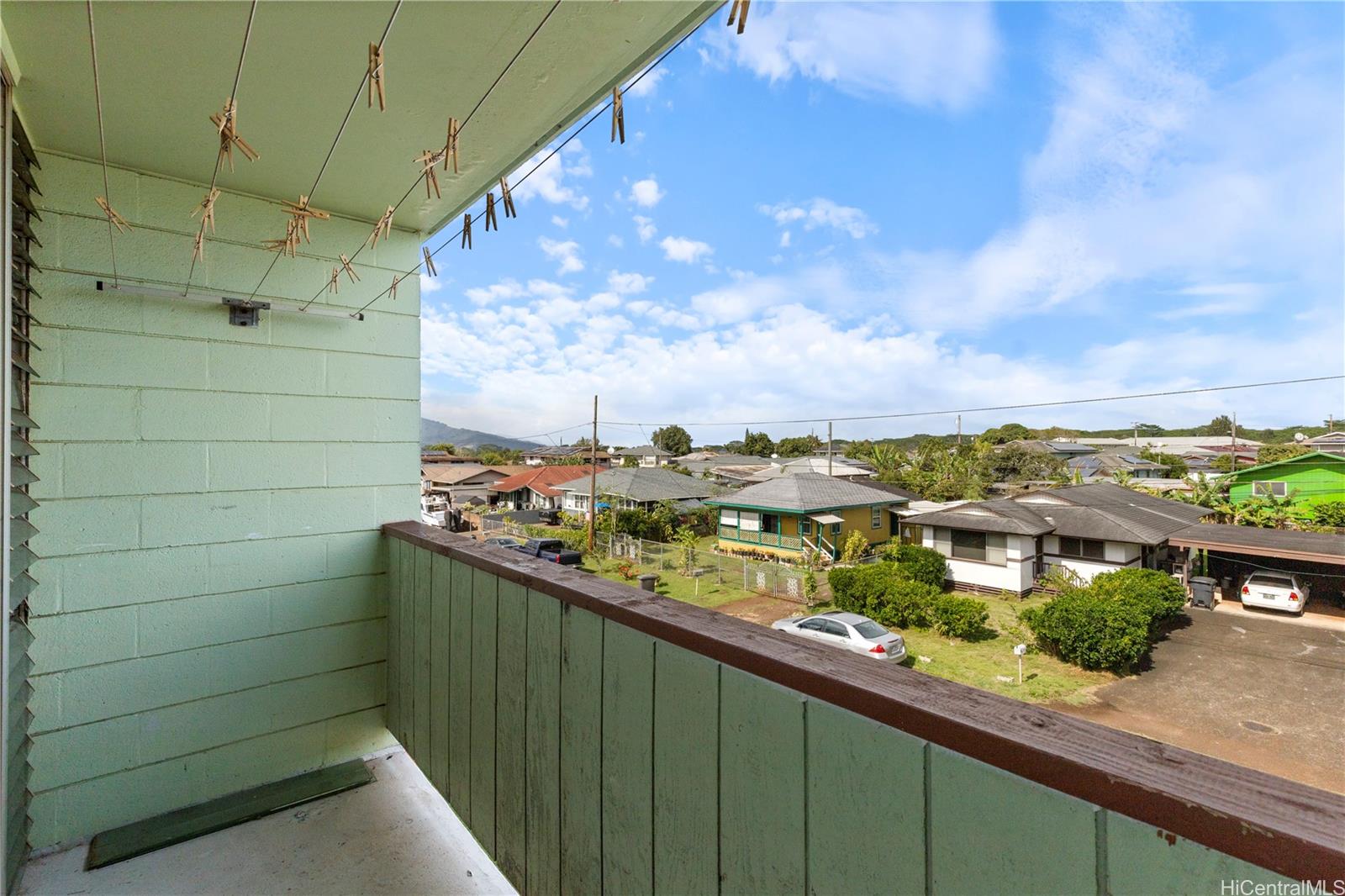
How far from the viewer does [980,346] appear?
1304 inches

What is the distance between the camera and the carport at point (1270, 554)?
8.09 meters

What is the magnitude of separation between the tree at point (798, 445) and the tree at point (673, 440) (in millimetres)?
6843

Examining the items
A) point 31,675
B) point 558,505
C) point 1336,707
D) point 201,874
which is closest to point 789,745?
point 201,874

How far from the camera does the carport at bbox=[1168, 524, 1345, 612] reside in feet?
26.6

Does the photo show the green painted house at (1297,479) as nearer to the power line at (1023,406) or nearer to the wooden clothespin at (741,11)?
the power line at (1023,406)

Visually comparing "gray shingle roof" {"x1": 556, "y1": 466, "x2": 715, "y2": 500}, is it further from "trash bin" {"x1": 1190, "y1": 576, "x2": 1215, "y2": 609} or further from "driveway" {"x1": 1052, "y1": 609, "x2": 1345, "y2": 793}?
"driveway" {"x1": 1052, "y1": 609, "x2": 1345, "y2": 793}

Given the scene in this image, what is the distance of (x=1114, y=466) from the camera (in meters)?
23.8

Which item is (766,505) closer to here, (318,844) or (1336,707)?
(1336,707)

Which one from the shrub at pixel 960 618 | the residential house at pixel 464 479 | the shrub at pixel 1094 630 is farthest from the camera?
the residential house at pixel 464 479

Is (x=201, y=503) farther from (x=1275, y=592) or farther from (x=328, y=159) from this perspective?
(x=1275, y=592)

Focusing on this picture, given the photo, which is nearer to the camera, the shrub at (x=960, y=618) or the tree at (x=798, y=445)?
the shrub at (x=960, y=618)

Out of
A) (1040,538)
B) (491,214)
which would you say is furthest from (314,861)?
(1040,538)

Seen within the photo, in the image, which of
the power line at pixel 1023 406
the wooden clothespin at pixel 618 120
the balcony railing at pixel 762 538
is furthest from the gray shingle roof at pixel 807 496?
the wooden clothespin at pixel 618 120

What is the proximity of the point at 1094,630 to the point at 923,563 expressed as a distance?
11.4 feet
